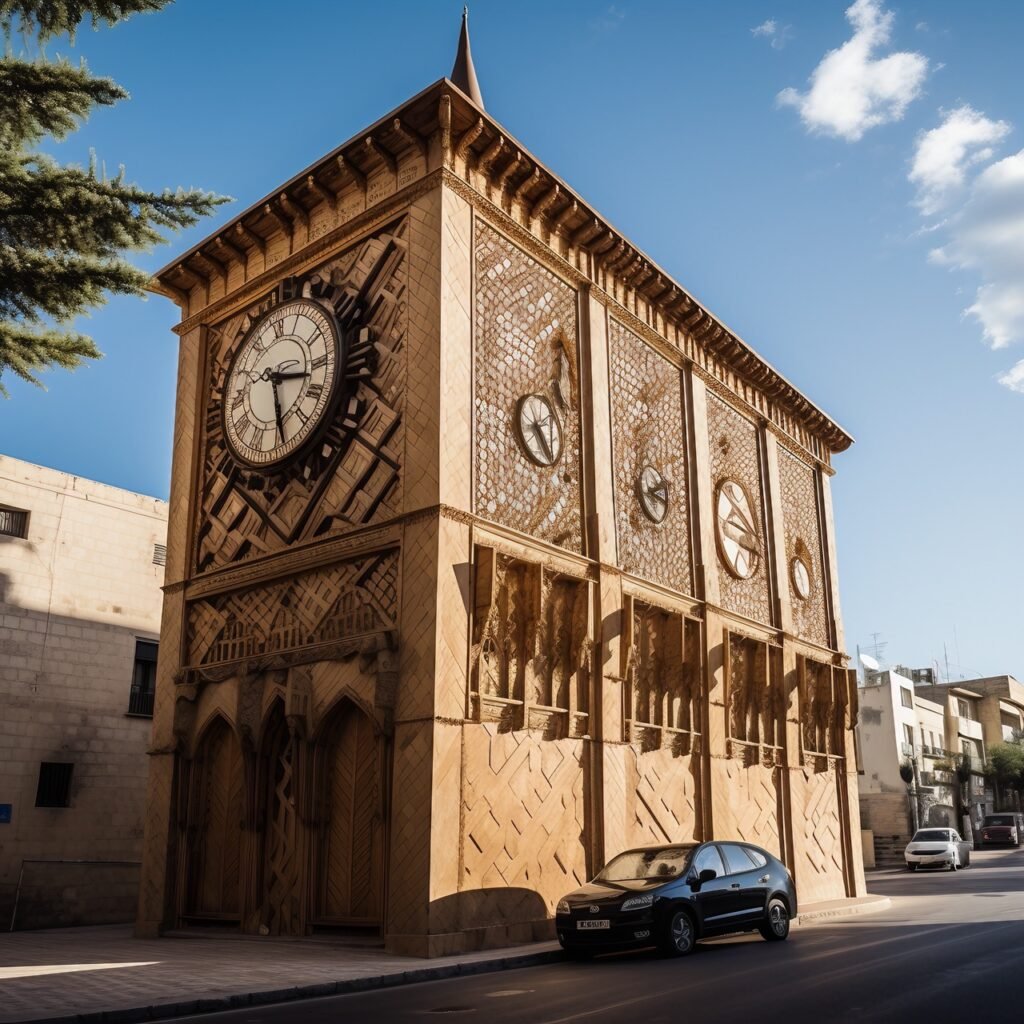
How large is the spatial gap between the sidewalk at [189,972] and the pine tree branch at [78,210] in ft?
24.6

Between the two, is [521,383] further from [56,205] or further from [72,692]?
[72,692]

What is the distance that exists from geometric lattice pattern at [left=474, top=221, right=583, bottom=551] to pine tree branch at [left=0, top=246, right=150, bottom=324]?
4733 millimetres

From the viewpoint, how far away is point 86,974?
10.4 m

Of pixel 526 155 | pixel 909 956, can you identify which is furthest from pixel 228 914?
pixel 526 155

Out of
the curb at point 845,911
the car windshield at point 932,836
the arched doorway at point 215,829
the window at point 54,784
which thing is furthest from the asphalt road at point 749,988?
the car windshield at point 932,836

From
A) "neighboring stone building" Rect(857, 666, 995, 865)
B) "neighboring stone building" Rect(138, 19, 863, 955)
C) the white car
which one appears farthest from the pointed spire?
"neighboring stone building" Rect(857, 666, 995, 865)

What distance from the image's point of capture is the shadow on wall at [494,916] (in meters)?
11.9

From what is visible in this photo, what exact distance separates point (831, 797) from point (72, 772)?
15564 mm

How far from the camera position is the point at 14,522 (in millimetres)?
19984

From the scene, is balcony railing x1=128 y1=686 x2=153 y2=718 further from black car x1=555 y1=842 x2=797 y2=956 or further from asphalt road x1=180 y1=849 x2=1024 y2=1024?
asphalt road x1=180 y1=849 x2=1024 y2=1024

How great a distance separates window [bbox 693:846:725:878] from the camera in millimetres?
12125

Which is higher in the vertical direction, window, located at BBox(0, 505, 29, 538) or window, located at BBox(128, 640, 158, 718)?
window, located at BBox(0, 505, 29, 538)

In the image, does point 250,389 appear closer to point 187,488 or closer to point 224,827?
point 187,488

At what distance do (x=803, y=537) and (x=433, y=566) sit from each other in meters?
13.8
